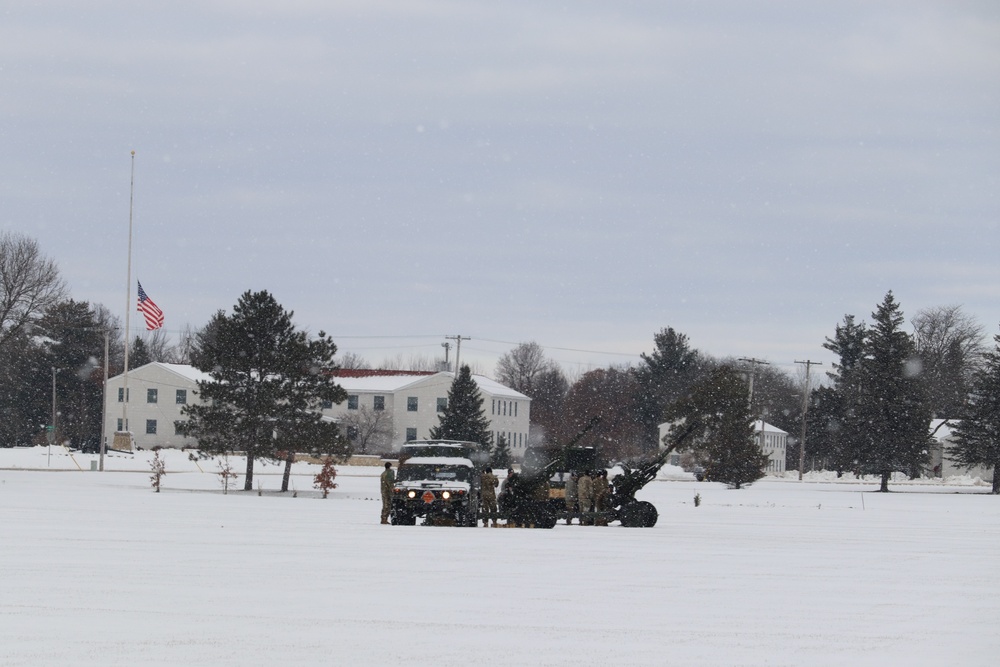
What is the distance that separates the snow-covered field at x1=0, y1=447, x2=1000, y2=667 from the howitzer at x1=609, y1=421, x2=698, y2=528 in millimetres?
460

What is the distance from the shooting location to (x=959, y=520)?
140 feet

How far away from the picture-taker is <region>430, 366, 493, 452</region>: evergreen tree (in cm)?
8669

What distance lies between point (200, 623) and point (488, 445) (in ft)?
254

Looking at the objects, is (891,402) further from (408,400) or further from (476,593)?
(476,593)

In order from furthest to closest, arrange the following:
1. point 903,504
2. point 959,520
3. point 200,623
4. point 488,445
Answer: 1. point 488,445
2. point 903,504
3. point 959,520
4. point 200,623

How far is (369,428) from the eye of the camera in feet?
351

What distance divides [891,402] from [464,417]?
2689 cm

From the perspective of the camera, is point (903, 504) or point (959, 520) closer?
point (959, 520)

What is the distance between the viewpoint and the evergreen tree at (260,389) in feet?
169

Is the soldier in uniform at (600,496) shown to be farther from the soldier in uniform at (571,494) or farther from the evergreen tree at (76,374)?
the evergreen tree at (76,374)

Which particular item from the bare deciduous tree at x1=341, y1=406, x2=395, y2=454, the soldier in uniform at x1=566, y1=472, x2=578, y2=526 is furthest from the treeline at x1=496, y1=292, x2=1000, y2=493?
the soldier in uniform at x1=566, y1=472, x2=578, y2=526

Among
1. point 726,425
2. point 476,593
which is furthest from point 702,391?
point 476,593

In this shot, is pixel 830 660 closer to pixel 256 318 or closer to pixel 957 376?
pixel 256 318

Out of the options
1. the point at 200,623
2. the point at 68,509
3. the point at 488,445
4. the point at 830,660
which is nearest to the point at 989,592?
the point at 830,660
